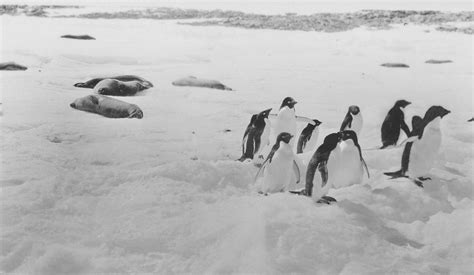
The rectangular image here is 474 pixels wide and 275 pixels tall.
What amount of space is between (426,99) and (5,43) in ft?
32.2

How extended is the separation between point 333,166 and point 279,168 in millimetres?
415

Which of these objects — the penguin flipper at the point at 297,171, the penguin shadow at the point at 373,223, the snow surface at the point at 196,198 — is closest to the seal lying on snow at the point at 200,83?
the snow surface at the point at 196,198

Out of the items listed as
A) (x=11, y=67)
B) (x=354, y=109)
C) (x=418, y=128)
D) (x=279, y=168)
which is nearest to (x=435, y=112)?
(x=418, y=128)

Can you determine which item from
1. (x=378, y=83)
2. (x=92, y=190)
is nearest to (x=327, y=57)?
(x=378, y=83)

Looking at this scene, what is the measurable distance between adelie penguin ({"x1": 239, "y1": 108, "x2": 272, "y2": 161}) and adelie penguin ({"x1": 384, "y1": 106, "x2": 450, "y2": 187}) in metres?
1.16

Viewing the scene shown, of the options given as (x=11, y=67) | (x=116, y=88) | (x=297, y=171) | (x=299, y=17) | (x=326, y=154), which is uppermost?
(x=299, y=17)

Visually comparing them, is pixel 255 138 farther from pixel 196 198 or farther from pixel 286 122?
pixel 196 198

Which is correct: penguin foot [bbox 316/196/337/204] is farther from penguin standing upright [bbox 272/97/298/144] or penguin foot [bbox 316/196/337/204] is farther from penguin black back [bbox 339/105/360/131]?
penguin black back [bbox 339/105/360/131]

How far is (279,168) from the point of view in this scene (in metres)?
3.85

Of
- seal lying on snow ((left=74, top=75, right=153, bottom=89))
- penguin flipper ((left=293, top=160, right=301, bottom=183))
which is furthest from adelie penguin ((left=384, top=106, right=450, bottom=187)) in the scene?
seal lying on snow ((left=74, top=75, right=153, bottom=89))

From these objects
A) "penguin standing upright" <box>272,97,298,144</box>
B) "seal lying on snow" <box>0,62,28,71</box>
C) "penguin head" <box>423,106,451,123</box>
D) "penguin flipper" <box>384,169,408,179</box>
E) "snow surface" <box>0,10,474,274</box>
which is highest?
"penguin head" <box>423,106,451,123</box>

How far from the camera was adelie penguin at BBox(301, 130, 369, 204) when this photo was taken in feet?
12.0

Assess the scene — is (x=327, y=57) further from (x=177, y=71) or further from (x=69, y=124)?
(x=69, y=124)

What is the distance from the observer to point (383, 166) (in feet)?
15.1
